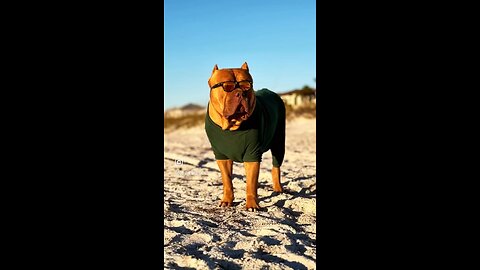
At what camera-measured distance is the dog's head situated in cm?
277

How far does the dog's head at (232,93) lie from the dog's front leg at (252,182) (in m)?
0.44

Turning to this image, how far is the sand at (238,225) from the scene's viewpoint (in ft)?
7.15

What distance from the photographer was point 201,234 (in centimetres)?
264

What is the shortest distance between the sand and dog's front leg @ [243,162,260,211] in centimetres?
8

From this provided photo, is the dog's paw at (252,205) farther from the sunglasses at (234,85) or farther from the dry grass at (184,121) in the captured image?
the dry grass at (184,121)

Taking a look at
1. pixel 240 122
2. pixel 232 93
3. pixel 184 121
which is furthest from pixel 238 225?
pixel 184 121

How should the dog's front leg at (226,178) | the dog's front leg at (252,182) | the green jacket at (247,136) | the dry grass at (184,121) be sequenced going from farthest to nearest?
the dry grass at (184,121) → the dog's front leg at (226,178) → the dog's front leg at (252,182) → the green jacket at (247,136)

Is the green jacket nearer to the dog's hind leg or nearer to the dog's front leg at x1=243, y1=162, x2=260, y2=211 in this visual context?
the dog's front leg at x1=243, y1=162, x2=260, y2=211

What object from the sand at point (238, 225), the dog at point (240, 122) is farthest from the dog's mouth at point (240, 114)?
the sand at point (238, 225)

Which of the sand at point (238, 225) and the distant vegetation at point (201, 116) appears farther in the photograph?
the distant vegetation at point (201, 116)

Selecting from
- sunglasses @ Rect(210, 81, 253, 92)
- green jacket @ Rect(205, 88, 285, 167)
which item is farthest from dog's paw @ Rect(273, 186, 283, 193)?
sunglasses @ Rect(210, 81, 253, 92)

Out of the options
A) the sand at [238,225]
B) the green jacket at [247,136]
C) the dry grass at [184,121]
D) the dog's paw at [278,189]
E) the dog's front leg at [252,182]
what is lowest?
the sand at [238,225]

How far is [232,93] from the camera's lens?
9.07 ft

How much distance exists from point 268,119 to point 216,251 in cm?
131
